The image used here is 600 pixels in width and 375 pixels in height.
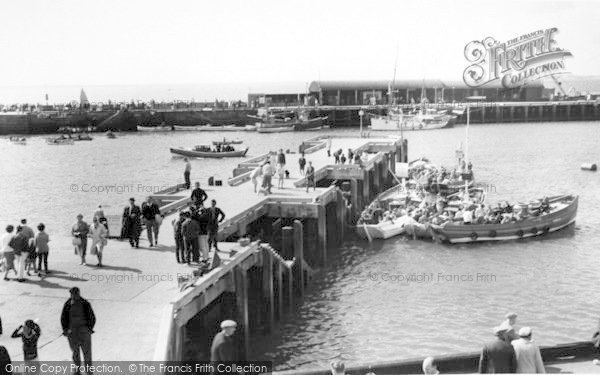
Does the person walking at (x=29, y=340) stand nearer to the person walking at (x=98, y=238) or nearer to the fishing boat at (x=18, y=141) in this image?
the person walking at (x=98, y=238)

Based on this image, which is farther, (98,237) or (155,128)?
(155,128)

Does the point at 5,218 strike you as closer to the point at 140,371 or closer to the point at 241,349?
the point at 241,349

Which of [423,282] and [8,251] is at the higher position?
[8,251]

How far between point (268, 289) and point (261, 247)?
1430 mm

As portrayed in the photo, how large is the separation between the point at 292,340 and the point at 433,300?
21.7 ft

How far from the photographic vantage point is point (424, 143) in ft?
297

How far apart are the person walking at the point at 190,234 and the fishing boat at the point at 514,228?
1688 centimetres

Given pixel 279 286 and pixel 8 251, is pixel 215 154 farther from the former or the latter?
pixel 8 251

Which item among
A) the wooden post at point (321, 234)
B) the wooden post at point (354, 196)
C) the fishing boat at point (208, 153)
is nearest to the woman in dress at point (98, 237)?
the wooden post at point (321, 234)

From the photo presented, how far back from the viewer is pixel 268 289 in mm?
21875

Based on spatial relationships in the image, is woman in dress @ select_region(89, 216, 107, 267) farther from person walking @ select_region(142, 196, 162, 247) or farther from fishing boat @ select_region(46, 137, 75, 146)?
fishing boat @ select_region(46, 137, 75, 146)

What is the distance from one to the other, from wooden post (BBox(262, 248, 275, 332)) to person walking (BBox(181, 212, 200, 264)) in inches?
103

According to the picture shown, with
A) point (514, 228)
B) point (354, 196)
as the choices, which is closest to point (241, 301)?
point (514, 228)

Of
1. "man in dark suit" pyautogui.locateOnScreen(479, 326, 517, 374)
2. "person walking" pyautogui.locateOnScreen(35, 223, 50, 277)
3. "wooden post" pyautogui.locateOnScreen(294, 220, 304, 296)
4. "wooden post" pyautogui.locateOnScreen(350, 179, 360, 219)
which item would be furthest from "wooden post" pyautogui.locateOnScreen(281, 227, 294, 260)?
"man in dark suit" pyautogui.locateOnScreen(479, 326, 517, 374)
